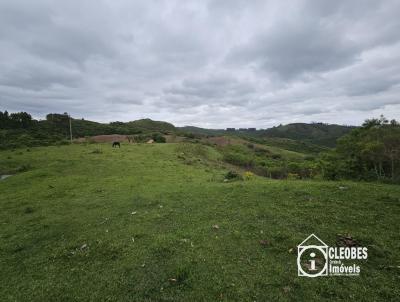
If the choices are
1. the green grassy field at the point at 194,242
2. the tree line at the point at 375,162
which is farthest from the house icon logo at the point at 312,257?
the tree line at the point at 375,162

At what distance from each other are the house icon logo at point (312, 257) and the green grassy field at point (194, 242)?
22 cm

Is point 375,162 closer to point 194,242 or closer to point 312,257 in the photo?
point 312,257

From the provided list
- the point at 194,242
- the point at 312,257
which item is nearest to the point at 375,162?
the point at 312,257

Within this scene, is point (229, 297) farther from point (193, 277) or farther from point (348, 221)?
A: point (348, 221)

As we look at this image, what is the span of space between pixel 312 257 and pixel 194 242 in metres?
→ 3.94

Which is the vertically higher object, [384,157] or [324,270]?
[384,157]

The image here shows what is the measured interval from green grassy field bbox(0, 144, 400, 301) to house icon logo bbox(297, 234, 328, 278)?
225 mm

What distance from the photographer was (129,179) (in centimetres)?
2130

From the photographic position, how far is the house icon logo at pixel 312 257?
21.5 ft

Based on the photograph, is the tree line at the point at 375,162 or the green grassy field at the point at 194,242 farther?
the tree line at the point at 375,162

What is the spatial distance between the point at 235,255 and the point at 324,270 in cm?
256

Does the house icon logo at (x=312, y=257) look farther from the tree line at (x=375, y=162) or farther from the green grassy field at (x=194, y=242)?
the tree line at (x=375, y=162)

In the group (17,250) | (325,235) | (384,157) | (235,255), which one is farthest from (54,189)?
(384,157)

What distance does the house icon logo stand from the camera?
6.55 m
